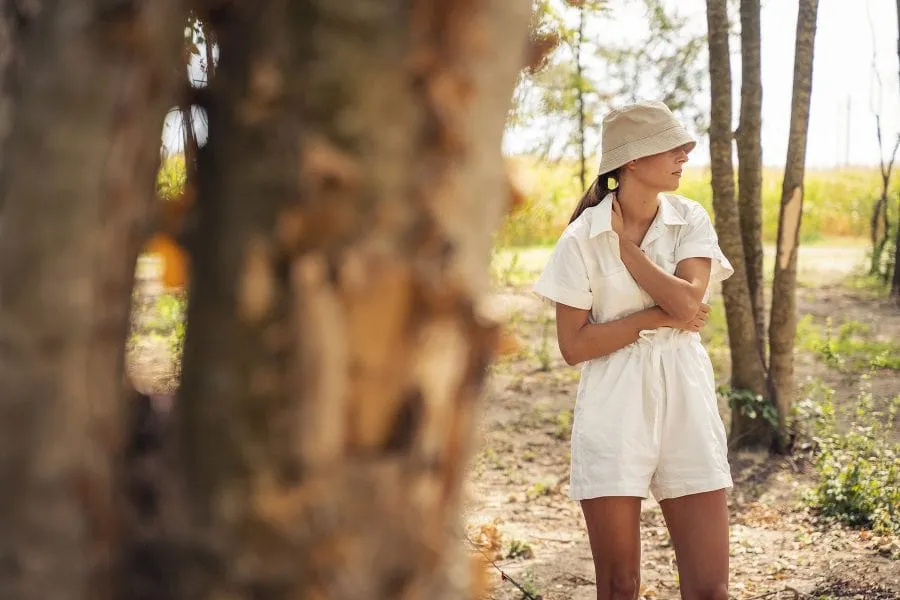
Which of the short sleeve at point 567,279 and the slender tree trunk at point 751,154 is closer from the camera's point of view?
the short sleeve at point 567,279

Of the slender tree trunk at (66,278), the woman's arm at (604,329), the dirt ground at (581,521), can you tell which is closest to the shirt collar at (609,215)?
the woman's arm at (604,329)

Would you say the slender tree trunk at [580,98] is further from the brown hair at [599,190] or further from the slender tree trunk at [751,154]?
the brown hair at [599,190]

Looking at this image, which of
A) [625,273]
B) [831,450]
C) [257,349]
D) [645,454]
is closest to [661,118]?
[625,273]

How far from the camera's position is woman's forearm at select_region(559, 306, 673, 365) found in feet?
9.66

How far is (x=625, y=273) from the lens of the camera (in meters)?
3.06

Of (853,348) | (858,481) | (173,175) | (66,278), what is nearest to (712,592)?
(173,175)

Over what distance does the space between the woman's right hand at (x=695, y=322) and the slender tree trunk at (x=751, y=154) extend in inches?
137

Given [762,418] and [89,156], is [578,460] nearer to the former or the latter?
[89,156]

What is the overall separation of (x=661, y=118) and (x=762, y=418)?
3.91 meters

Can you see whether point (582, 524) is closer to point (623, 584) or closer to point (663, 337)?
point (623, 584)

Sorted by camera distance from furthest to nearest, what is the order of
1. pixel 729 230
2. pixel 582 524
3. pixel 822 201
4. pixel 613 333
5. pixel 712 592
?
pixel 822 201, pixel 729 230, pixel 582 524, pixel 613 333, pixel 712 592

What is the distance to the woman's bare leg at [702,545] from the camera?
112 inches

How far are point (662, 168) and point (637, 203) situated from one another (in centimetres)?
15

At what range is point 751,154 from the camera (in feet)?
20.7
